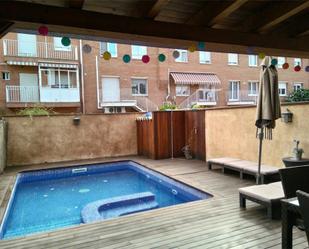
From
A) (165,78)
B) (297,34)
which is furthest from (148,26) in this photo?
(165,78)

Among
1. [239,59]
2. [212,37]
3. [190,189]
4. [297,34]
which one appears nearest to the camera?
[212,37]

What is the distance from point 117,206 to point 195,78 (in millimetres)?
15805

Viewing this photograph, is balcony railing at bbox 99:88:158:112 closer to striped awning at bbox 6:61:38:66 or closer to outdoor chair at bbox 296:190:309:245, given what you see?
striped awning at bbox 6:61:38:66

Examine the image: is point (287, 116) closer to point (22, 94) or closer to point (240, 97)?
point (22, 94)

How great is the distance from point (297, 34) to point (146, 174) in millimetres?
5274

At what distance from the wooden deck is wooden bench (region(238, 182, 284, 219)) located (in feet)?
0.44

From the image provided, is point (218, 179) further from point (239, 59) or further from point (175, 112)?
point (239, 59)

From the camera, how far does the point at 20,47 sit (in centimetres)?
1570

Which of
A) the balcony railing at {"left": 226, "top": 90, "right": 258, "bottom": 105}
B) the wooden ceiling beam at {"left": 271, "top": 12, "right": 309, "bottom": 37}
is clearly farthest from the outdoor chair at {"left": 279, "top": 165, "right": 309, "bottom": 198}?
the balcony railing at {"left": 226, "top": 90, "right": 258, "bottom": 105}

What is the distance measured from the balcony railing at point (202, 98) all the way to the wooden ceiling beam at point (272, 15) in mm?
15544

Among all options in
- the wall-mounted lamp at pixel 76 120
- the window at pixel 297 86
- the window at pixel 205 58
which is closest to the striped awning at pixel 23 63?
the wall-mounted lamp at pixel 76 120

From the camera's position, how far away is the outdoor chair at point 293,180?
2424 millimetres

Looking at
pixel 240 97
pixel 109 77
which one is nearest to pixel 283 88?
pixel 240 97

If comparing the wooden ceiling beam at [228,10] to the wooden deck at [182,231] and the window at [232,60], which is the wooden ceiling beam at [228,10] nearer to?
the wooden deck at [182,231]
